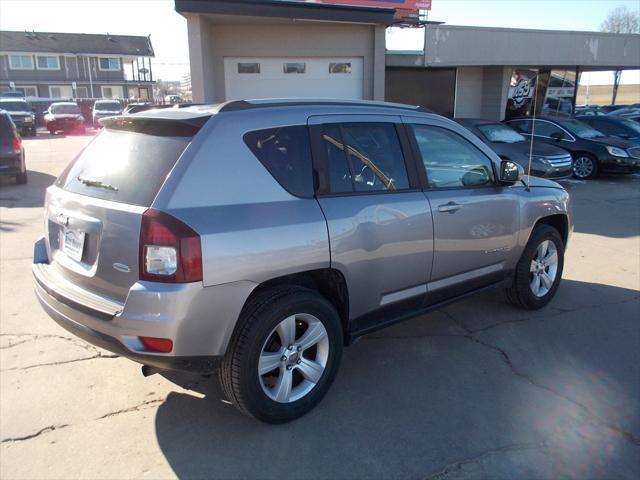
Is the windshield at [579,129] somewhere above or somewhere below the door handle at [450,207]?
below

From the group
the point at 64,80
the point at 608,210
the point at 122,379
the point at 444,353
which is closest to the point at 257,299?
the point at 122,379

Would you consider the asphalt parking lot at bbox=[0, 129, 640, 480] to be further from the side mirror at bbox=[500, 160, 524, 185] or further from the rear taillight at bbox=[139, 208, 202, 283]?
the side mirror at bbox=[500, 160, 524, 185]

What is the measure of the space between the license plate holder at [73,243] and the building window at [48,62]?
56.0 m

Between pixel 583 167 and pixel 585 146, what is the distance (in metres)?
0.54

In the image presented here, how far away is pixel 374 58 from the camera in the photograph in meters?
13.9

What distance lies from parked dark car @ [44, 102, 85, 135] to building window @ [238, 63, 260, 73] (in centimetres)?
2063

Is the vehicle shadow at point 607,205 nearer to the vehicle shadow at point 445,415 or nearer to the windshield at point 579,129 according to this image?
the windshield at point 579,129

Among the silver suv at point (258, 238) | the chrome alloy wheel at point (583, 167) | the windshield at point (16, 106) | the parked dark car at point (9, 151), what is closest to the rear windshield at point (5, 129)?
the parked dark car at point (9, 151)

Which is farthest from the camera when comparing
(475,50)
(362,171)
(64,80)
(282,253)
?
(64,80)

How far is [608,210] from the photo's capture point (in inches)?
388

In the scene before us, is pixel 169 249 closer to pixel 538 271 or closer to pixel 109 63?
pixel 538 271

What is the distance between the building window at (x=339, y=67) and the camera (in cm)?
1388

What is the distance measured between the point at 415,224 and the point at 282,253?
1.17 m

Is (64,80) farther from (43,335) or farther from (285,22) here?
(43,335)
